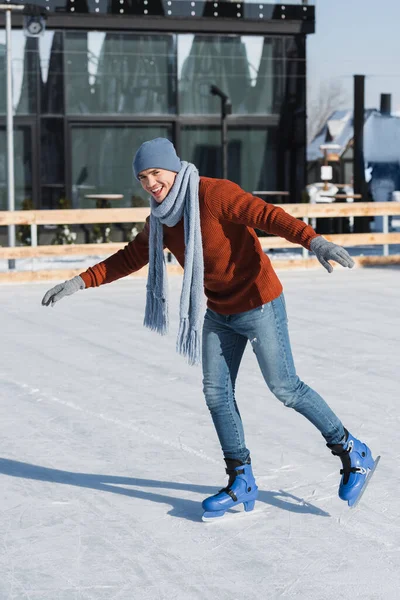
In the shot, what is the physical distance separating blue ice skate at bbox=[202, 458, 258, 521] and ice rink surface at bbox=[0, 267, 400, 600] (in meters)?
0.06

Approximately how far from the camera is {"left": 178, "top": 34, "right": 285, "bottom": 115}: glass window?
22016 millimetres

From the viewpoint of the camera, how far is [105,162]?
71.4 feet

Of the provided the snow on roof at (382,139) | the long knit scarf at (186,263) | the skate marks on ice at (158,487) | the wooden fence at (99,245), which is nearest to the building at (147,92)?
the snow on roof at (382,139)

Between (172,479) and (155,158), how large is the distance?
178cm

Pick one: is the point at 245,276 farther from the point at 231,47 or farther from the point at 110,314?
the point at 231,47

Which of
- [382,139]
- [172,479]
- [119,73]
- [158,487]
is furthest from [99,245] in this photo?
[158,487]

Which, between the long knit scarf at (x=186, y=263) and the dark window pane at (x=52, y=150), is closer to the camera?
the long knit scarf at (x=186, y=263)

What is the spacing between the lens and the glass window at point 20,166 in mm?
21047

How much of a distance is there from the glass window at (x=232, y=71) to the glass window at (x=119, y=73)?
309 mm

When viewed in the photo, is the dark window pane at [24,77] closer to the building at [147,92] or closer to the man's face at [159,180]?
the building at [147,92]

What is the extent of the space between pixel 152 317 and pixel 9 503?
1.09 metres

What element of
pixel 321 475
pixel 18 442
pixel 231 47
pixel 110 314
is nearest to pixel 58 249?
pixel 110 314

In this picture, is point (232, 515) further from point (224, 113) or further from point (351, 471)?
point (224, 113)

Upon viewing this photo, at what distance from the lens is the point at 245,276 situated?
473 cm
